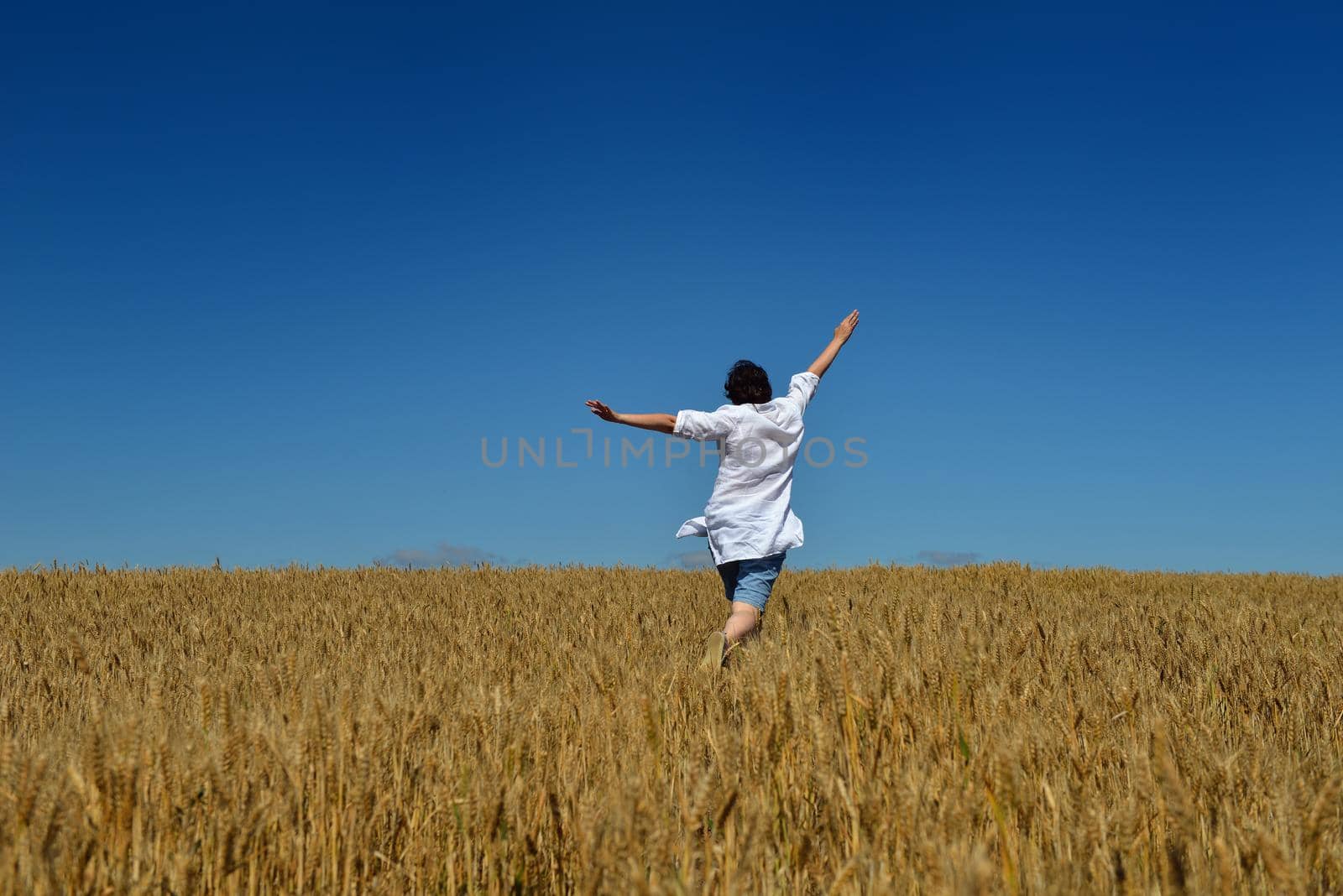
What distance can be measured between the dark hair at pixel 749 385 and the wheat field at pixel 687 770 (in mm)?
1654

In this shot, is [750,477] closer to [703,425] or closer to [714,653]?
[703,425]

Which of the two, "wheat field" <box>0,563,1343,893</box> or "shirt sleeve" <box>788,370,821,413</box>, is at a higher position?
"shirt sleeve" <box>788,370,821,413</box>

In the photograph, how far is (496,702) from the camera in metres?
2.63

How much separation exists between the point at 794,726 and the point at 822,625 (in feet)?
12.4

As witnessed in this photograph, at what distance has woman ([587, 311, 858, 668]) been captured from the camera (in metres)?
5.83

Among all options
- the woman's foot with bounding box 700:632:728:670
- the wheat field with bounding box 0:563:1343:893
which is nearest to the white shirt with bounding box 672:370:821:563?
the wheat field with bounding box 0:563:1343:893

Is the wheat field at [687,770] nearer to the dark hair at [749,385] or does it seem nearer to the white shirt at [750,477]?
the white shirt at [750,477]

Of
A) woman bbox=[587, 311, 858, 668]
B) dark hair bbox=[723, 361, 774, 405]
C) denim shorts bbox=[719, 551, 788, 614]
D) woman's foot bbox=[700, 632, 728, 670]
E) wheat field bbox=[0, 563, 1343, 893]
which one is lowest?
wheat field bbox=[0, 563, 1343, 893]

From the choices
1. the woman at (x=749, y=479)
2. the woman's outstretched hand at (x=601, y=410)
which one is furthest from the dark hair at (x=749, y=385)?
the woman's outstretched hand at (x=601, y=410)

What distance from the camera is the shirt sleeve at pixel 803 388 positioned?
247 inches

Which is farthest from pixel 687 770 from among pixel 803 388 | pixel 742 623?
pixel 803 388

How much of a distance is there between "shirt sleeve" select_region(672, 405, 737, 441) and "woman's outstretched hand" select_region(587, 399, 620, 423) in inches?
17.8

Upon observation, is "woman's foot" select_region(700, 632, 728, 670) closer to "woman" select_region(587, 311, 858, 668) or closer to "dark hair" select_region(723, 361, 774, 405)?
"woman" select_region(587, 311, 858, 668)

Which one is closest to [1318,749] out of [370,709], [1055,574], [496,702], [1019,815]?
[1019,815]
